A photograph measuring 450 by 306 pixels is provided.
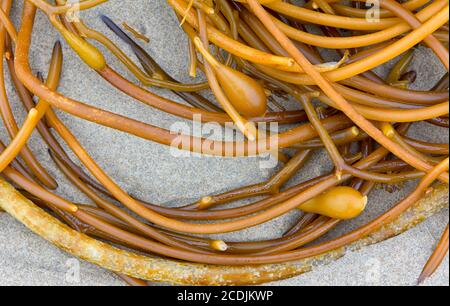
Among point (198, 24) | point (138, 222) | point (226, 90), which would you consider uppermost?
point (198, 24)

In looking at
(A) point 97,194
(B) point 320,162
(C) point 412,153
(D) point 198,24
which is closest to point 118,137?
(A) point 97,194

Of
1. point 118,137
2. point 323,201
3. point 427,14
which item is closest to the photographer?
point 427,14

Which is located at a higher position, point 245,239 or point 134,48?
point 134,48

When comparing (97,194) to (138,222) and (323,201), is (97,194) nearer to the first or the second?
(138,222)

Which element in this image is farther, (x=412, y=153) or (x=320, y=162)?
(x=320, y=162)

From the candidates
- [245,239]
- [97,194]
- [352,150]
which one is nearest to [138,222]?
[97,194]

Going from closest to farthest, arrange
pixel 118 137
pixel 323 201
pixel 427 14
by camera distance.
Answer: pixel 427 14, pixel 323 201, pixel 118 137
